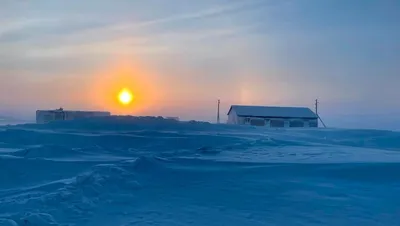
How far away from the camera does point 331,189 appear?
16.1 feet

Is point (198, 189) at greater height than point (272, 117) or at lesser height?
lesser

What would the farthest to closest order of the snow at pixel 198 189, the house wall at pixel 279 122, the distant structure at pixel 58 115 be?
the house wall at pixel 279 122
the distant structure at pixel 58 115
the snow at pixel 198 189

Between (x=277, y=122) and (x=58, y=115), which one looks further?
(x=277, y=122)

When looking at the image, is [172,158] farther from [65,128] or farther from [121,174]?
[65,128]

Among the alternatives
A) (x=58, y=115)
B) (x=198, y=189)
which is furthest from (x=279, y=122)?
(x=198, y=189)

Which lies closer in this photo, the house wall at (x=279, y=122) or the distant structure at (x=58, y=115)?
the distant structure at (x=58, y=115)

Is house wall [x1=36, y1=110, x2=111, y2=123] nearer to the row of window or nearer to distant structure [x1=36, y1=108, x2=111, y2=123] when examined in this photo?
distant structure [x1=36, y1=108, x2=111, y2=123]

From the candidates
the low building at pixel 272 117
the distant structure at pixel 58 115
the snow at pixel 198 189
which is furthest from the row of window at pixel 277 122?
the snow at pixel 198 189

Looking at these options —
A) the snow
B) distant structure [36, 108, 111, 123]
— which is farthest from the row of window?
the snow

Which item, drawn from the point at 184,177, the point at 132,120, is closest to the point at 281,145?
the point at 184,177

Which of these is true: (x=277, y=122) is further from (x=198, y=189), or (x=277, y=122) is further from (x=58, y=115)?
(x=198, y=189)

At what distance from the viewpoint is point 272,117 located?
28.7m

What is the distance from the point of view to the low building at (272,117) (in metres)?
28.5

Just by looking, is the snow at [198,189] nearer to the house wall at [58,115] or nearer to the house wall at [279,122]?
the house wall at [58,115]
